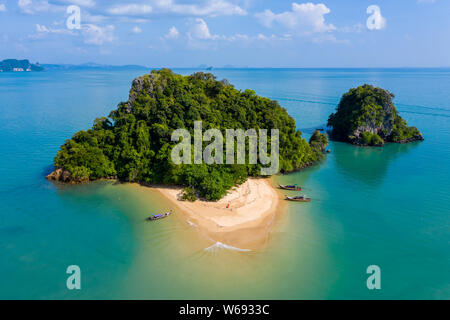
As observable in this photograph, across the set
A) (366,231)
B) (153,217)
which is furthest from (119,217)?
(366,231)

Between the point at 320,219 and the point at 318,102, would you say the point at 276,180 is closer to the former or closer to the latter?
the point at 320,219

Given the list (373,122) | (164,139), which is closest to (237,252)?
(164,139)

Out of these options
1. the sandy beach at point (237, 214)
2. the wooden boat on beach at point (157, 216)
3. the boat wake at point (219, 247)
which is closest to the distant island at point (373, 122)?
the sandy beach at point (237, 214)

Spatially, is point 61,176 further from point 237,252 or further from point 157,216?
point 237,252

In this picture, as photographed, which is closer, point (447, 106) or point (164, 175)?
point (164, 175)

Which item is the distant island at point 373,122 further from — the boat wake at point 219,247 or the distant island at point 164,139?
the boat wake at point 219,247
